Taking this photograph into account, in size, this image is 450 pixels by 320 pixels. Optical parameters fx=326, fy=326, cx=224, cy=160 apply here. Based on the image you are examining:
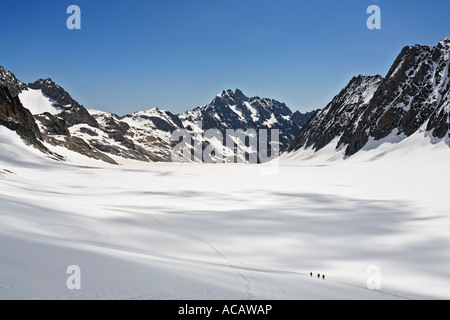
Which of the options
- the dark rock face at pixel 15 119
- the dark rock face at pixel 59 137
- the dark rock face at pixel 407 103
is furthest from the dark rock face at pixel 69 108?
the dark rock face at pixel 407 103

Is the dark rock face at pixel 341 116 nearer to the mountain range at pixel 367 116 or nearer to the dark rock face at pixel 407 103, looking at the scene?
the mountain range at pixel 367 116

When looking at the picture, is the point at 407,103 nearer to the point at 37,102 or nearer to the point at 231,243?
the point at 231,243

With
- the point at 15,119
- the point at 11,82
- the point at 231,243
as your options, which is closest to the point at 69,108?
the point at 11,82

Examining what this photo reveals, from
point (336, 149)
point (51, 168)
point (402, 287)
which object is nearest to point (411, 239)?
point (402, 287)

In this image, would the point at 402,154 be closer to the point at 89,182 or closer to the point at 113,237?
the point at 89,182

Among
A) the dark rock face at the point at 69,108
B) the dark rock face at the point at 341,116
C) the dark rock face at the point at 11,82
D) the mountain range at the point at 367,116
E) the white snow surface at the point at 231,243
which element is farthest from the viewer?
the dark rock face at the point at 69,108

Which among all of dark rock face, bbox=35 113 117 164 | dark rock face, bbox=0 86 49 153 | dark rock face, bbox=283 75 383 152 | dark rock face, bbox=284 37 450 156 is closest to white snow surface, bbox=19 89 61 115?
dark rock face, bbox=35 113 117 164
